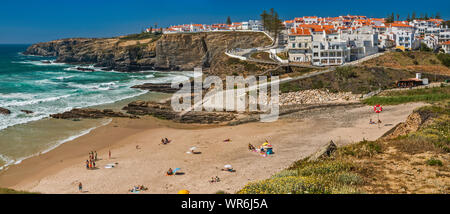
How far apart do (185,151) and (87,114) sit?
16.9m

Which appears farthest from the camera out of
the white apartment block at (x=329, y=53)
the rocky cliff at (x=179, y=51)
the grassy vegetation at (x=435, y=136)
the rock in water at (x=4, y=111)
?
the rocky cliff at (x=179, y=51)

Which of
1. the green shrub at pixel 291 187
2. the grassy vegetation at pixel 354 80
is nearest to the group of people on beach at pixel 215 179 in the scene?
the green shrub at pixel 291 187

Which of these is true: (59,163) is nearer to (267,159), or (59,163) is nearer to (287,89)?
(267,159)

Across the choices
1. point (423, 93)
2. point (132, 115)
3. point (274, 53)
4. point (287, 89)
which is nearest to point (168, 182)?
point (132, 115)

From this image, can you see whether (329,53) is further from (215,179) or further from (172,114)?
(215,179)

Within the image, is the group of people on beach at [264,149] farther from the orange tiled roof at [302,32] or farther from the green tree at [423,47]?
the green tree at [423,47]

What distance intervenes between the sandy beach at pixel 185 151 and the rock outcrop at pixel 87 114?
3.38 metres

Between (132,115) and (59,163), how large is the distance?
13917 millimetres

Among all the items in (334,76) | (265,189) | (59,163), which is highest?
(334,76)

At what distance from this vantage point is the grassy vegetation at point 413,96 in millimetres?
34688

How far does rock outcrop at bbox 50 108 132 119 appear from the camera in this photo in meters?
35.4

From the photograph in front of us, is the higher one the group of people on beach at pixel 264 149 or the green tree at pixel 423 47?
the green tree at pixel 423 47

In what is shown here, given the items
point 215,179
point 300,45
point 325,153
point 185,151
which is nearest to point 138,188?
point 215,179

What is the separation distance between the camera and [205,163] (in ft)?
70.6
